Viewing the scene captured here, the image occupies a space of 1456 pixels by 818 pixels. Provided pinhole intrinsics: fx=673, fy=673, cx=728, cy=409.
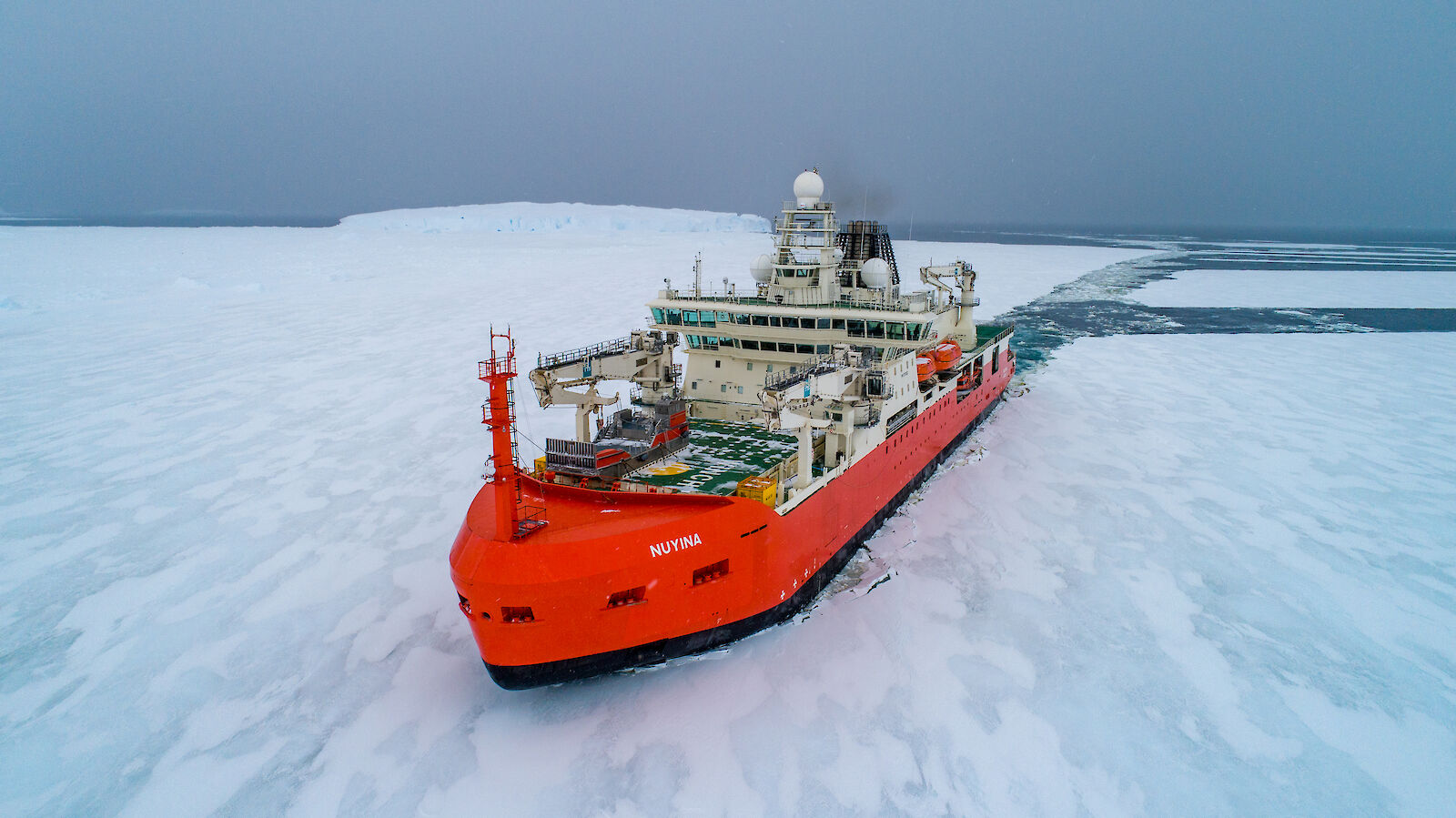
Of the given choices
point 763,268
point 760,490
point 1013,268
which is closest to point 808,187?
point 763,268

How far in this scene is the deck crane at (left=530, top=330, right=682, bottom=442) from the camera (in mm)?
11367

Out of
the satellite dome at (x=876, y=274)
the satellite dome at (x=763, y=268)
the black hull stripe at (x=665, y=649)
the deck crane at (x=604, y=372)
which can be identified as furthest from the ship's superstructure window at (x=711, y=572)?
the satellite dome at (x=876, y=274)

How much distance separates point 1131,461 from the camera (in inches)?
644

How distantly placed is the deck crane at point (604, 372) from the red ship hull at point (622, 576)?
2458 millimetres

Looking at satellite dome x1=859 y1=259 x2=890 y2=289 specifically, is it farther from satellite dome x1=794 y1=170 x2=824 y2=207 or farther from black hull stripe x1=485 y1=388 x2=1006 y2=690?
black hull stripe x1=485 y1=388 x2=1006 y2=690

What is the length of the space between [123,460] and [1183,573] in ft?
71.8

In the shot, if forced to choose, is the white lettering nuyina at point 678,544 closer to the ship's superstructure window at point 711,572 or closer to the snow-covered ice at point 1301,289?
the ship's superstructure window at point 711,572

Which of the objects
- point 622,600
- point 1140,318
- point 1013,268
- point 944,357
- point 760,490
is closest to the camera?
point 622,600

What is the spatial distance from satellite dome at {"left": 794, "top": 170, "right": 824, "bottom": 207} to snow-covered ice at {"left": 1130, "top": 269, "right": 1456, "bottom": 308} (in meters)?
36.9

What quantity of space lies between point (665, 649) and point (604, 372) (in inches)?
206

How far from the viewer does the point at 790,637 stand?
31.6 feet

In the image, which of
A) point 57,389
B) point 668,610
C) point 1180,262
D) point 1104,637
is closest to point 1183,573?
point 1104,637

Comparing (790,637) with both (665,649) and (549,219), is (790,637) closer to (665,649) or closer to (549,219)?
(665,649)

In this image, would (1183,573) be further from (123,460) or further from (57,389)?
(57,389)
